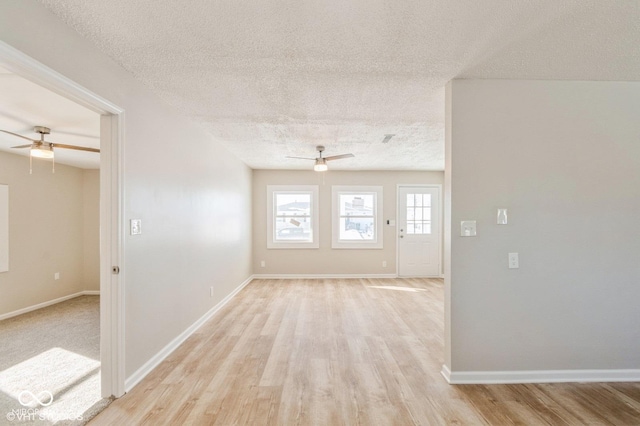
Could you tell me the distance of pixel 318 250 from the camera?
21.4 feet

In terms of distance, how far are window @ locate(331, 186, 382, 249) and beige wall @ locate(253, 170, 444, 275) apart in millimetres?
121

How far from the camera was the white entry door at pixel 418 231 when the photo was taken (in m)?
6.61

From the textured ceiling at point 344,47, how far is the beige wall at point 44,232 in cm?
349

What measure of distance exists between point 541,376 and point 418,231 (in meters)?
4.44

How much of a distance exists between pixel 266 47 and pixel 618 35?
2269mm

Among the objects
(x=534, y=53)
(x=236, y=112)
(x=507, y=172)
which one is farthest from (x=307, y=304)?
(x=534, y=53)

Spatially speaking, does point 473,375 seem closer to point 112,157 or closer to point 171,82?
point 112,157

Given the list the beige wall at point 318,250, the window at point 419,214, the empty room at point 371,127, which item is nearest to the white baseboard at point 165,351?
the empty room at point 371,127

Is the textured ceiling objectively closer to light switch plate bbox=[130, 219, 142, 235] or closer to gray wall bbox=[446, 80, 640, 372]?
gray wall bbox=[446, 80, 640, 372]

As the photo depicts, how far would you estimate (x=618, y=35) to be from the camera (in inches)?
70.8

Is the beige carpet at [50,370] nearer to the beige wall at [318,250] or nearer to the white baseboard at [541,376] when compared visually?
the white baseboard at [541,376]

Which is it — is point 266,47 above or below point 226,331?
above

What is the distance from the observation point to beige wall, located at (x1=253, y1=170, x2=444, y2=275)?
21.3 ft

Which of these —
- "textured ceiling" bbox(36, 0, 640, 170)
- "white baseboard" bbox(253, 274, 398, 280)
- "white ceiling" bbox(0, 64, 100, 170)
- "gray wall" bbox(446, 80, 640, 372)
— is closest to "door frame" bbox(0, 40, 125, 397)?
"textured ceiling" bbox(36, 0, 640, 170)
